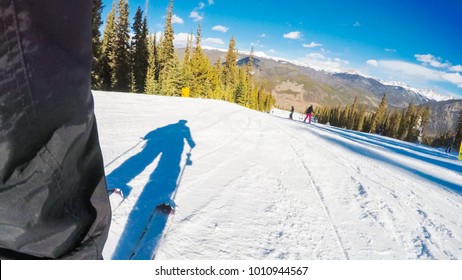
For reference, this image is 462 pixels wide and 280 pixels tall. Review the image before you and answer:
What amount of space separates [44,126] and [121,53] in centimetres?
4107

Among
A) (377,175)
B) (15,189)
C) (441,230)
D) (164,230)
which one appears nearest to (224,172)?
(164,230)

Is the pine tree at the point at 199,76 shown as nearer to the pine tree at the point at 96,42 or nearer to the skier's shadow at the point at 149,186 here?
the pine tree at the point at 96,42

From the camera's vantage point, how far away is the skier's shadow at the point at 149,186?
286cm

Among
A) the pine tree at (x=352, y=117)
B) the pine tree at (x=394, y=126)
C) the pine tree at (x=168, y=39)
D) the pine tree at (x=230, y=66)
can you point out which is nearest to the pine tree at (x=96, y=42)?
the pine tree at (x=168, y=39)

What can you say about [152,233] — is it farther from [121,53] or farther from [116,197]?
[121,53]

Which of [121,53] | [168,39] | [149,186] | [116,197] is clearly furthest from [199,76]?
[116,197]

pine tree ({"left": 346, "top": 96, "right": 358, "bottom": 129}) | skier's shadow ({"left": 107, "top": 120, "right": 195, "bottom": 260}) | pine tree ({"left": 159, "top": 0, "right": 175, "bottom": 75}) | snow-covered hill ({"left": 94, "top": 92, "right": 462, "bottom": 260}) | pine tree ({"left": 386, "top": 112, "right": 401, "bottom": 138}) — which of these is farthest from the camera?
pine tree ({"left": 346, "top": 96, "right": 358, "bottom": 129})

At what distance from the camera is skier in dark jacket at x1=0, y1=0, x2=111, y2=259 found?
731 millimetres

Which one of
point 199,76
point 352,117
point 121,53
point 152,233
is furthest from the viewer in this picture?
point 352,117

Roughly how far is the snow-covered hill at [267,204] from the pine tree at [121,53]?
3257 cm

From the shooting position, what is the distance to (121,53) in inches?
1487

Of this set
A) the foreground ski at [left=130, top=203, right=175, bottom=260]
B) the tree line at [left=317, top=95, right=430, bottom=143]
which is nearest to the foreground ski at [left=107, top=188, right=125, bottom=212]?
the foreground ski at [left=130, top=203, right=175, bottom=260]

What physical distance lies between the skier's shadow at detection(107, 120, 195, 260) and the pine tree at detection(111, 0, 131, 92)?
1305 inches

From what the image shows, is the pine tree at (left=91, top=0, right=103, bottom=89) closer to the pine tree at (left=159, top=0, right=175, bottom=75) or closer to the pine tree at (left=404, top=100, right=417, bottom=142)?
the pine tree at (left=159, top=0, right=175, bottom=75)
